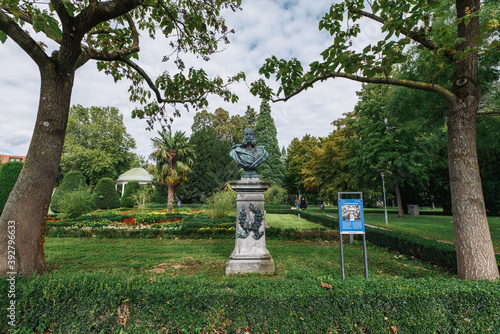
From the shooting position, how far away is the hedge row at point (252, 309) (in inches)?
110

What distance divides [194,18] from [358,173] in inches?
616

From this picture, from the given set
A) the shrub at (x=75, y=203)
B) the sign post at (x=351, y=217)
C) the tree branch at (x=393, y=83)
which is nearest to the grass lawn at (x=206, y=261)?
the sign post at (x=351, y=217)

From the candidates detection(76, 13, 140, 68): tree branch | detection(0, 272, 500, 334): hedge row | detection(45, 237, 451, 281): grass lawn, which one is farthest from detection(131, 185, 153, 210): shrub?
detection(0, 272, 500, 334): hedge row

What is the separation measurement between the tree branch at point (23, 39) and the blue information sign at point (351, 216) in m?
6.02

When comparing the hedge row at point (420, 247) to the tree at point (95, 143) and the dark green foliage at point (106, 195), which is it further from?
the tree at point (95, 143)

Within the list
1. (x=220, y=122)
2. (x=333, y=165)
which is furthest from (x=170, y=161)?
(x=220, y=122)

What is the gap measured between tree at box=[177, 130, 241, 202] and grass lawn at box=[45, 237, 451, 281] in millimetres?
17338

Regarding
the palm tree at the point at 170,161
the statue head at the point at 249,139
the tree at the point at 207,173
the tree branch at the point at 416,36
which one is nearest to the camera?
the tree branch at the point at 416,36

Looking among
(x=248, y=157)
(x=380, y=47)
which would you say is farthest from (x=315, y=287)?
(x=380, y=47)

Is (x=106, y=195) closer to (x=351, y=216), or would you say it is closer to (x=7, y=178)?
(x=7, y=178)

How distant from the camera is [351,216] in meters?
4.15

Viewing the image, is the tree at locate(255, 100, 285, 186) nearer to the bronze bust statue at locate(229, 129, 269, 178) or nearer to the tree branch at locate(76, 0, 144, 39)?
the bronze bust statue at locate(229, 129, 269, 178)

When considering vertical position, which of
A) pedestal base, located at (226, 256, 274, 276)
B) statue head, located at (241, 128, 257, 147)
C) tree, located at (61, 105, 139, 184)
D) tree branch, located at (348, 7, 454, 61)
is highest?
tree, located at (61, 105, 139, 184)

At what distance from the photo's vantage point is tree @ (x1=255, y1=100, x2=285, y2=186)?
3497cm
